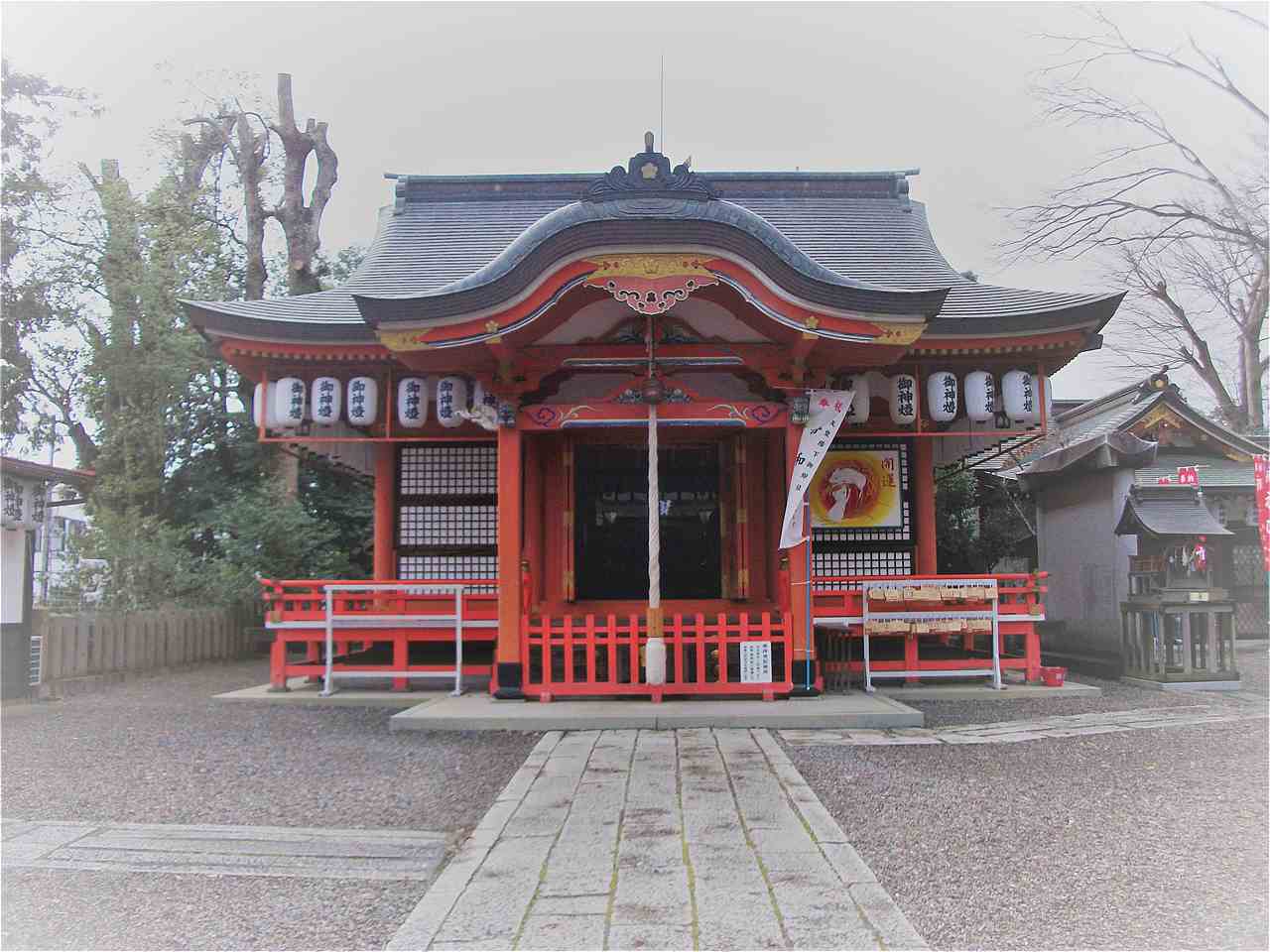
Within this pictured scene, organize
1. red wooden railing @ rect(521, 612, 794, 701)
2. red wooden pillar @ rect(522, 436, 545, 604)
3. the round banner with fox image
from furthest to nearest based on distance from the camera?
the round banner with fox image < red wooden pillar @ rect(522, 436, 545, 604) < red wooden railing @ rect(521, 612, 794, 701)

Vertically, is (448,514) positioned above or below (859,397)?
below

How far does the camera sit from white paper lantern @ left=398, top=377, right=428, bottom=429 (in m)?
9.34

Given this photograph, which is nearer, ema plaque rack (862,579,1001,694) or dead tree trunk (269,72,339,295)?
ema plaque rack (862,579,1001,694)

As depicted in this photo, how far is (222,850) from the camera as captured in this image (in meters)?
4.46

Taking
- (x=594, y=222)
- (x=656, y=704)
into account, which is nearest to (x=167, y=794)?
(x=656, y=704)

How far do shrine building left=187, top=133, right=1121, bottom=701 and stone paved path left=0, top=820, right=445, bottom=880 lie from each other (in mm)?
3379

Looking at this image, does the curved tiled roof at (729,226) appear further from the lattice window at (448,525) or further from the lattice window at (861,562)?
the lattice window at (861,562)

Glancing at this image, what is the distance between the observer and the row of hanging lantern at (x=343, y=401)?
9.34m

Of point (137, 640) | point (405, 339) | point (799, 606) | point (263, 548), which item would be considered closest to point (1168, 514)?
point (799, 606)

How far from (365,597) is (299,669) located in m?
0.99

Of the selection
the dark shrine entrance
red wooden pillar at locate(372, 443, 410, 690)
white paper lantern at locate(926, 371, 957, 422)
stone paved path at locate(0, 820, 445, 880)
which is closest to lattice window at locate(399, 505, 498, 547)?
red wooden pillar at locate(372, 443, 410, 690)

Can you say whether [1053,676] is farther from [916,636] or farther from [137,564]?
[137,564]

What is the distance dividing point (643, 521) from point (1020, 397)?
4322 millimetres

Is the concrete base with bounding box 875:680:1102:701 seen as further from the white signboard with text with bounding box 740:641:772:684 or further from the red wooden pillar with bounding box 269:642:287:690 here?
the red wooden pillar with bounding box 269:642:287:690
